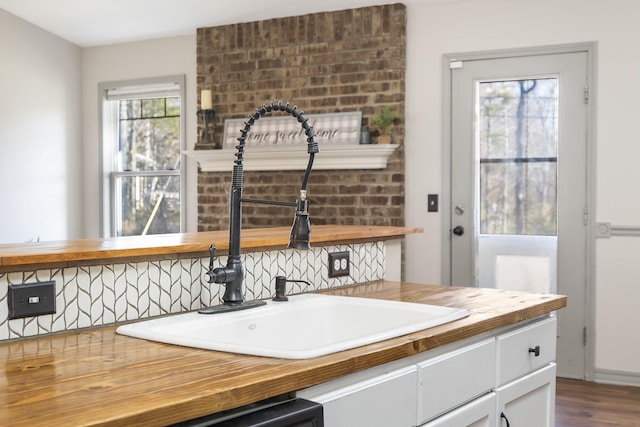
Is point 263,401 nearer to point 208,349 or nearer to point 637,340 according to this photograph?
point 208,349

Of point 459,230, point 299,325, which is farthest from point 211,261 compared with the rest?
point 459,230

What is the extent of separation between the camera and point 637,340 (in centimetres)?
431

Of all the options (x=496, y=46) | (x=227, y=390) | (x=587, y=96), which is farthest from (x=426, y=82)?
(x=227, y=390)

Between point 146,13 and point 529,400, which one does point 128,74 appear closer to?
point 146,13

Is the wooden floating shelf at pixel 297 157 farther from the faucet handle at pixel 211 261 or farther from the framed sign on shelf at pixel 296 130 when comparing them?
the faucet handle at pixel 211 261

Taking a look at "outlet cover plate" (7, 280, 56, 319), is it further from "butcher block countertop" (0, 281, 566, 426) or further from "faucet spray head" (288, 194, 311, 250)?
"faucet spray head" (288, 194, 311, 250)

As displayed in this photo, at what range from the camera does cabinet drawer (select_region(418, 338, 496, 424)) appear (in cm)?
163

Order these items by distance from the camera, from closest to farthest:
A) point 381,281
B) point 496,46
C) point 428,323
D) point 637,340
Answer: point 428,323 < point 381,281 < point 637,340 < point 496,46

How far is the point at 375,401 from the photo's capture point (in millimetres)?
1465

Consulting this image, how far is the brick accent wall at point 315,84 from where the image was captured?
191 inches

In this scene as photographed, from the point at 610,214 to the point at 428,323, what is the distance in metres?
3.03

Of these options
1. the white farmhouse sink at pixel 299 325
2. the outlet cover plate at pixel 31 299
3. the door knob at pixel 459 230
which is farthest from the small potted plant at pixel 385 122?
the outlet cover plate at pixel 31 299

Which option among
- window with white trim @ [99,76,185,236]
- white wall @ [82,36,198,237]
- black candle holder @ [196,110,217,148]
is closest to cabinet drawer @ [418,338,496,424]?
black candle holder @ [196,110,217,148]

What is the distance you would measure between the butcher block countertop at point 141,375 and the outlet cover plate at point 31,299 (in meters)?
0.06
